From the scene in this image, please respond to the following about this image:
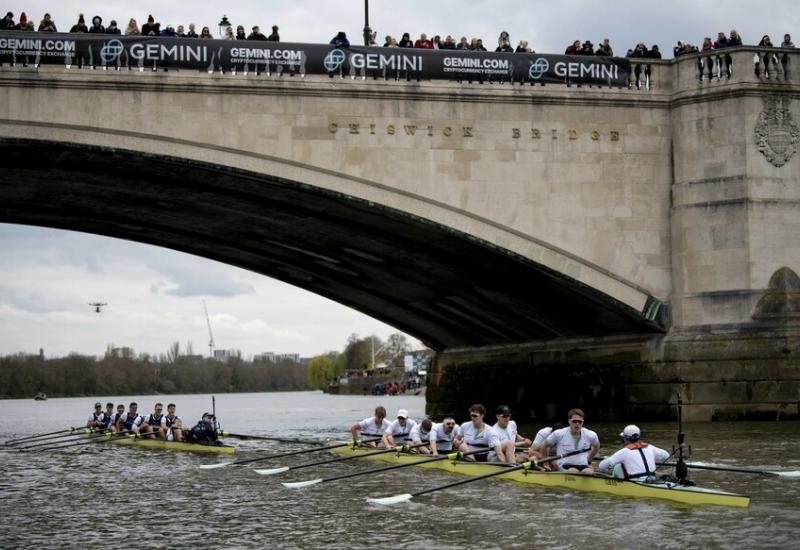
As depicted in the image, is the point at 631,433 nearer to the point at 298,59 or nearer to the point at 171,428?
the point at 298,59

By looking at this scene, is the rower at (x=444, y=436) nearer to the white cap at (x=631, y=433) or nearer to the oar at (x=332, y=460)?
the oar at (x=332, y=460)

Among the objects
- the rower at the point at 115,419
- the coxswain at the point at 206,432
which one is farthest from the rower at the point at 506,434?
the rower at the point at 115,419

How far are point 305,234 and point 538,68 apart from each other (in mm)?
8800

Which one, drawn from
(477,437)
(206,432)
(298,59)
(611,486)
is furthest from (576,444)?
(298,59)

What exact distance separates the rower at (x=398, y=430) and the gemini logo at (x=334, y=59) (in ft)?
30.6

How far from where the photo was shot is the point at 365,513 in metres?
17.2

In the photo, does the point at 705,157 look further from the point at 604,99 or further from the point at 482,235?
the point at 482,235

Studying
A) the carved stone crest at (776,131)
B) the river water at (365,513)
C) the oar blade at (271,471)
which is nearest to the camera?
the river water at (365,513)

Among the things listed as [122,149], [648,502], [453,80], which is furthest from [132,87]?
[648,502]

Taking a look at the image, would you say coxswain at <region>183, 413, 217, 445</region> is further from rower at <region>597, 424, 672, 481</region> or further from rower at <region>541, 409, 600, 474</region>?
rower at <region>597, 424, 672, 481</region>

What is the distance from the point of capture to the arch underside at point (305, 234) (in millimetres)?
29562

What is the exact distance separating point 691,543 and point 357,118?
18048 millimetres

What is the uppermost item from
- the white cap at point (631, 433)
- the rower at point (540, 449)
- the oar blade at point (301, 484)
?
the white cap at point (631, 433)

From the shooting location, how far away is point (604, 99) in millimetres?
31766
